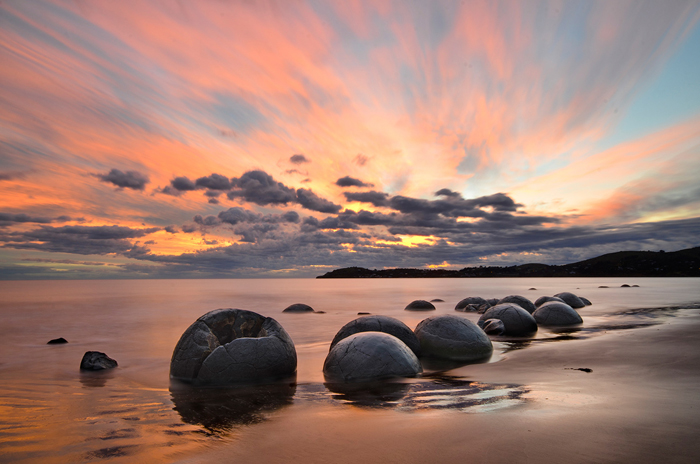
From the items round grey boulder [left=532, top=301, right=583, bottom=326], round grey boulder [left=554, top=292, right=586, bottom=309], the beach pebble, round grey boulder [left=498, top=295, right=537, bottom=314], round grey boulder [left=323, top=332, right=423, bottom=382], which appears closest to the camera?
round grey boulder [left=323, top=332, right=423, bottom=382]

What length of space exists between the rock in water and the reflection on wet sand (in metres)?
3.32

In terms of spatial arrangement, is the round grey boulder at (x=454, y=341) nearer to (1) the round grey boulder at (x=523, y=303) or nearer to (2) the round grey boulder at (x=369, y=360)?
(2) the round grey boulder at (x=369, y=360)

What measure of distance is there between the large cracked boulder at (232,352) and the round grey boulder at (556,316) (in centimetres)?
1115

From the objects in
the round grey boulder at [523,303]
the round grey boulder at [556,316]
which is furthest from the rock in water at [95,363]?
the round grey boulder at [523,303]

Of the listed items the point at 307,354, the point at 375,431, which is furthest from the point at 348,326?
the point at 375,431

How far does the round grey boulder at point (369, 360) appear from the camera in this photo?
6.59 m

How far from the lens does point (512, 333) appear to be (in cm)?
1255

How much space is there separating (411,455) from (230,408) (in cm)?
290

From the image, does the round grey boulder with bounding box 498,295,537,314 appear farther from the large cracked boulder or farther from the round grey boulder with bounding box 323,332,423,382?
the large cracked boulder

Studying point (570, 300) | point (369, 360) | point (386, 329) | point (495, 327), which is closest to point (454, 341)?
point (386, 329)

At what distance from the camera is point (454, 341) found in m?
8.94

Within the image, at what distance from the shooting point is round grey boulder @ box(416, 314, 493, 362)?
29.0 feet

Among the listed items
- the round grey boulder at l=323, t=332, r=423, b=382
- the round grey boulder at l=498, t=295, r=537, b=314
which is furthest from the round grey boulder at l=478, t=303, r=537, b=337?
the round grey boulder at l=323, t=332, r=423, b=382

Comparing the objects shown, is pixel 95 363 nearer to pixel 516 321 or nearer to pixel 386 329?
Answer: pixel 386 329
